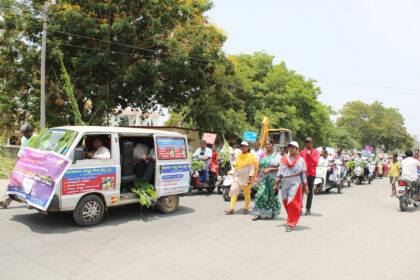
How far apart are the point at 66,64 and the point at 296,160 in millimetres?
15317

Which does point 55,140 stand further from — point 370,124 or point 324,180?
point 370,124

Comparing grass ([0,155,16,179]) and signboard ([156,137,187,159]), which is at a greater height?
signboard ([156,137,187,159])

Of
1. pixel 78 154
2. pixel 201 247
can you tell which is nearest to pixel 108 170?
pixel 78 154

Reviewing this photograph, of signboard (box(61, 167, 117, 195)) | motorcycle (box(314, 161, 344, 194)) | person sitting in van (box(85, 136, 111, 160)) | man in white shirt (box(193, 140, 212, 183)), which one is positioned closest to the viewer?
signboard (box(61, 167, 117, 195))

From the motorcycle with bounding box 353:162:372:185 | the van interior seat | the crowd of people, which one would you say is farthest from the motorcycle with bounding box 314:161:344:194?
the van interior seat

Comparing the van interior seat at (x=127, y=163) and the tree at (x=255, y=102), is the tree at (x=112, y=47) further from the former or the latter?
the van interior seat at (x=127, y=163)

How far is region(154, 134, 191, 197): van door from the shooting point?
7.48m

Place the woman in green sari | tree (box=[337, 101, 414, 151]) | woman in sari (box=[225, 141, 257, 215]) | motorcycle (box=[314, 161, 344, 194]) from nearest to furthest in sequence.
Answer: the woman in green sari
woman in sari (box=[225, 141, 257, 215])
motorcycle (box=[314, 161, 344, 194])
tree (box=[337, 101, 414, 151])

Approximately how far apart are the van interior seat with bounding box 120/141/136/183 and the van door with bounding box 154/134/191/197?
553mm

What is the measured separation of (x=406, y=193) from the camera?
962 cm

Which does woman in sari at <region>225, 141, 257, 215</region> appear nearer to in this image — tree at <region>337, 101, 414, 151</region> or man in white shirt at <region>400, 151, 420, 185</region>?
man in white shirt at <region>400, 151, 420, 185</region>

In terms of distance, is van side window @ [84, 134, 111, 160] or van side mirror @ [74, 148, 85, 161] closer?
van side mirror @ [74, 148, 85, 161]

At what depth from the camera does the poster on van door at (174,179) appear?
7.54 meters

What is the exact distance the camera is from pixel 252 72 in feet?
104
